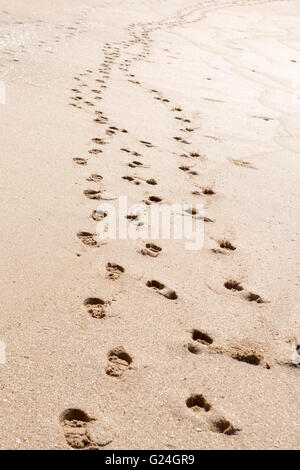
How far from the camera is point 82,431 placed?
55.1 inches

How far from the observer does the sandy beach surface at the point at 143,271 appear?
148 centimetres

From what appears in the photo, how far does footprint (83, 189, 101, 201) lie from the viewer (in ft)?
8.84

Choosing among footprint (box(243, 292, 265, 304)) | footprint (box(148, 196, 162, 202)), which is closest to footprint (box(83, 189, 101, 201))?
footprint (box(148, 196, 162, 202))

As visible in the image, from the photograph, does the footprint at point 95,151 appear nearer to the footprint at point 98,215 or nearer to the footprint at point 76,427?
the footprint at point 98,215

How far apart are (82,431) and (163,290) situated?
79 cm

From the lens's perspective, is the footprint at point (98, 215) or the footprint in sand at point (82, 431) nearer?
the footprint in sand at point (82, 431)

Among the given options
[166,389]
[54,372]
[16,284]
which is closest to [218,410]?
[166,389]

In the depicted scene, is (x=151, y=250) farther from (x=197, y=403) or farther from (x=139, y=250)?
(x=197, y=403)

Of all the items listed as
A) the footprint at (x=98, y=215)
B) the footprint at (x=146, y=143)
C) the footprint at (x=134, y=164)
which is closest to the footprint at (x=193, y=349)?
the footprint at (x=98, y=215)

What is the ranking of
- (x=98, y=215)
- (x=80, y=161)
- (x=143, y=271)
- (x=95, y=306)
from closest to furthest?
(x=95, y=306), (x=143, y=271), (x=98, y=215), (x=80, y=161)

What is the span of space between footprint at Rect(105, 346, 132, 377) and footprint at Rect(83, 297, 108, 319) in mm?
199

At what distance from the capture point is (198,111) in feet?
14.7

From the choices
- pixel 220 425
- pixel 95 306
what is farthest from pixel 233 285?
pixel 220 425

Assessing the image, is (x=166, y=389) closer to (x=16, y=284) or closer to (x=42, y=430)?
(x=42, y=430)
